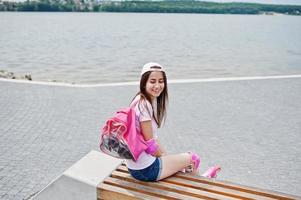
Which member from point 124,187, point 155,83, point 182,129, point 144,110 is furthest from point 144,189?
point 182,129

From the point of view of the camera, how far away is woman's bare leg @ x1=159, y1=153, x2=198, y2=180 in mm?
3279

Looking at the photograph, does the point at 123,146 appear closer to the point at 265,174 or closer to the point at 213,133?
the point at 265,174

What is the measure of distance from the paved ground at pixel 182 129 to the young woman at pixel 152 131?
1.57m

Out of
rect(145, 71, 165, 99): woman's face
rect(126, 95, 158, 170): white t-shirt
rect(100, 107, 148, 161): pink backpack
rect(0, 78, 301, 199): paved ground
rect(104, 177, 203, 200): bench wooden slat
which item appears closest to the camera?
rect(104, 177, 203, 200): bench wooden slat

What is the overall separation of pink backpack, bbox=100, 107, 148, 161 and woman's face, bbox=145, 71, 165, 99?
0.95 ft

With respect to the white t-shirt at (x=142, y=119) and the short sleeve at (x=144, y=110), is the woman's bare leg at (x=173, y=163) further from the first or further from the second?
the short sleeve at (x=144, y=110)

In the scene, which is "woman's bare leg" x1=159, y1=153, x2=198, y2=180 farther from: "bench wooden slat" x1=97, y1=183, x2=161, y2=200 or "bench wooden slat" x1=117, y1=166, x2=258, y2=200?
"bench wooden slat" x1=97, y1=183, x2=161, y2=200

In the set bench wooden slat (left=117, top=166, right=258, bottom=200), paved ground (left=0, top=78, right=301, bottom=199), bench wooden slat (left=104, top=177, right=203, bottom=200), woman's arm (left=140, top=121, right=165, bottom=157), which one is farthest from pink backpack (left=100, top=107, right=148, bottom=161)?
Answer: paved ground (left=0, top=78, right=301, bottom=199)

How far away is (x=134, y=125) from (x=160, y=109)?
0.44m

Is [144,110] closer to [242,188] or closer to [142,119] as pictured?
[142,119]

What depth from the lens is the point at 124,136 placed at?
10.3ft

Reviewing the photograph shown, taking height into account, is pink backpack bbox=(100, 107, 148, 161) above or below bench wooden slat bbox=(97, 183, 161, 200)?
above

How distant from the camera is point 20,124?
6.42 meters

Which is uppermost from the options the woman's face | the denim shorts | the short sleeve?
the woman's face
